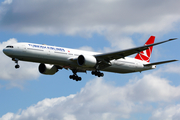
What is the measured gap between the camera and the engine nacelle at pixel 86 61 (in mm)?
48469

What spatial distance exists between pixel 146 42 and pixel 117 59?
1171 centimetres

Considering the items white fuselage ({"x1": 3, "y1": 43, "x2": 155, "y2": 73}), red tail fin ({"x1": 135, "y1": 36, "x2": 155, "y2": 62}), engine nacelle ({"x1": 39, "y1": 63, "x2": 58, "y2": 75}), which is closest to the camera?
white fuselage ({"x1": 3, "y1": 43, "x2": 155, "y2": 73})

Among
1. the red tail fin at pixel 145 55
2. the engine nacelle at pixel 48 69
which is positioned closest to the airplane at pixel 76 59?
the engine nacelle at pixel 48 69

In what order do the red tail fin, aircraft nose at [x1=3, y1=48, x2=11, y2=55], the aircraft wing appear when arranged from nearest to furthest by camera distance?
1. aircraft nose at [x1=3, y1=48, x2=11, y2=55]
2. the aircraft wing
3. the red tail fin

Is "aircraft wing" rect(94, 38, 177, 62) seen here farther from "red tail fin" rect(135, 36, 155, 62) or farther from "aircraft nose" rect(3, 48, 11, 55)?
"aircraft nose" rect(3, 48, 11, 55)

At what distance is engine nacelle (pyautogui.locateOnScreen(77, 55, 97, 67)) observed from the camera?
159 ft

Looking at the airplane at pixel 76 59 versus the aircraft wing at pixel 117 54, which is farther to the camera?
the aircraft wing at pixel 117 54

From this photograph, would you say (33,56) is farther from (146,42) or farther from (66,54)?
(146,42)

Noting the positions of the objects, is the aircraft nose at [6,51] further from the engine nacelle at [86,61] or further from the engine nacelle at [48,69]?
the engine nacelle at [48,69]

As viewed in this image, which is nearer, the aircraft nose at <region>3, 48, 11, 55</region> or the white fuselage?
the aircraft nose at <region>3, 48, 11, 55</region>

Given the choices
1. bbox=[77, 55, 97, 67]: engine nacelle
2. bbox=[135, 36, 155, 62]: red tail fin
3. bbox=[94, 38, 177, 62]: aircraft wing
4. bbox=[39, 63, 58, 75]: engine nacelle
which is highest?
bbox=[135, 36, 155, 62]: red tail fin

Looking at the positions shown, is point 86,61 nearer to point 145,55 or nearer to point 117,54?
point 117,54

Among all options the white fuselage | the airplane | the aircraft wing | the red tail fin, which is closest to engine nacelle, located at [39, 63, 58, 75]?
the airplane

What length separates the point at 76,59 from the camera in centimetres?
4878
